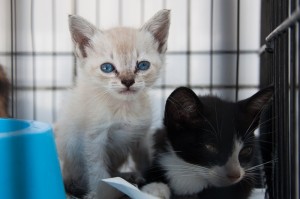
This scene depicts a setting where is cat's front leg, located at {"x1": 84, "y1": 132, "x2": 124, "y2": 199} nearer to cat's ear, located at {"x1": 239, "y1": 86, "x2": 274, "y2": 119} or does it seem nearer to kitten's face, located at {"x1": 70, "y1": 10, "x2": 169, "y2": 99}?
kitten's face, located at {"x1": 70, "y1": 10, "x2": 169, "y2": 99}

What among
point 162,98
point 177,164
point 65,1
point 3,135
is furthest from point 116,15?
point 3,135

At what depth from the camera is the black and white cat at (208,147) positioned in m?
1.08

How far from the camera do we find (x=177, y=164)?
46.5 inches

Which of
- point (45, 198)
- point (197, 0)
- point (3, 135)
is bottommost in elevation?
point (45, 198)

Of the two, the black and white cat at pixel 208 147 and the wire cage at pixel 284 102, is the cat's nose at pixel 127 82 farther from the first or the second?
the wire cage at pixel 284 102

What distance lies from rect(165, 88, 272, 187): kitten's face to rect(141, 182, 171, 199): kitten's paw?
0.09 meters

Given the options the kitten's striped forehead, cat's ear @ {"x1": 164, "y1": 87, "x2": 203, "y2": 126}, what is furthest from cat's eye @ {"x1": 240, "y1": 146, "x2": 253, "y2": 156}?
the kitten's striped forehead

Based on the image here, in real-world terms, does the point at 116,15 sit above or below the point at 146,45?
above

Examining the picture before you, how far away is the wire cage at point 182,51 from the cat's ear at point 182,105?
0.29ft

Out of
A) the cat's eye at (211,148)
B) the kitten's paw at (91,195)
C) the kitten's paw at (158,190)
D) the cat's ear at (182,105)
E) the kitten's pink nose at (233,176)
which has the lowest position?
the kitten's paw at (91,195)

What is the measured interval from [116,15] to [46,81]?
0.36m

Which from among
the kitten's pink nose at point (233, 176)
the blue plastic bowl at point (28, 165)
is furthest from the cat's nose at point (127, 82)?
the kitten's pink nose at point (233, 176)

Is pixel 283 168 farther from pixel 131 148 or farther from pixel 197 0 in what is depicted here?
pixel 197 0

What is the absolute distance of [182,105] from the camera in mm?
1124
